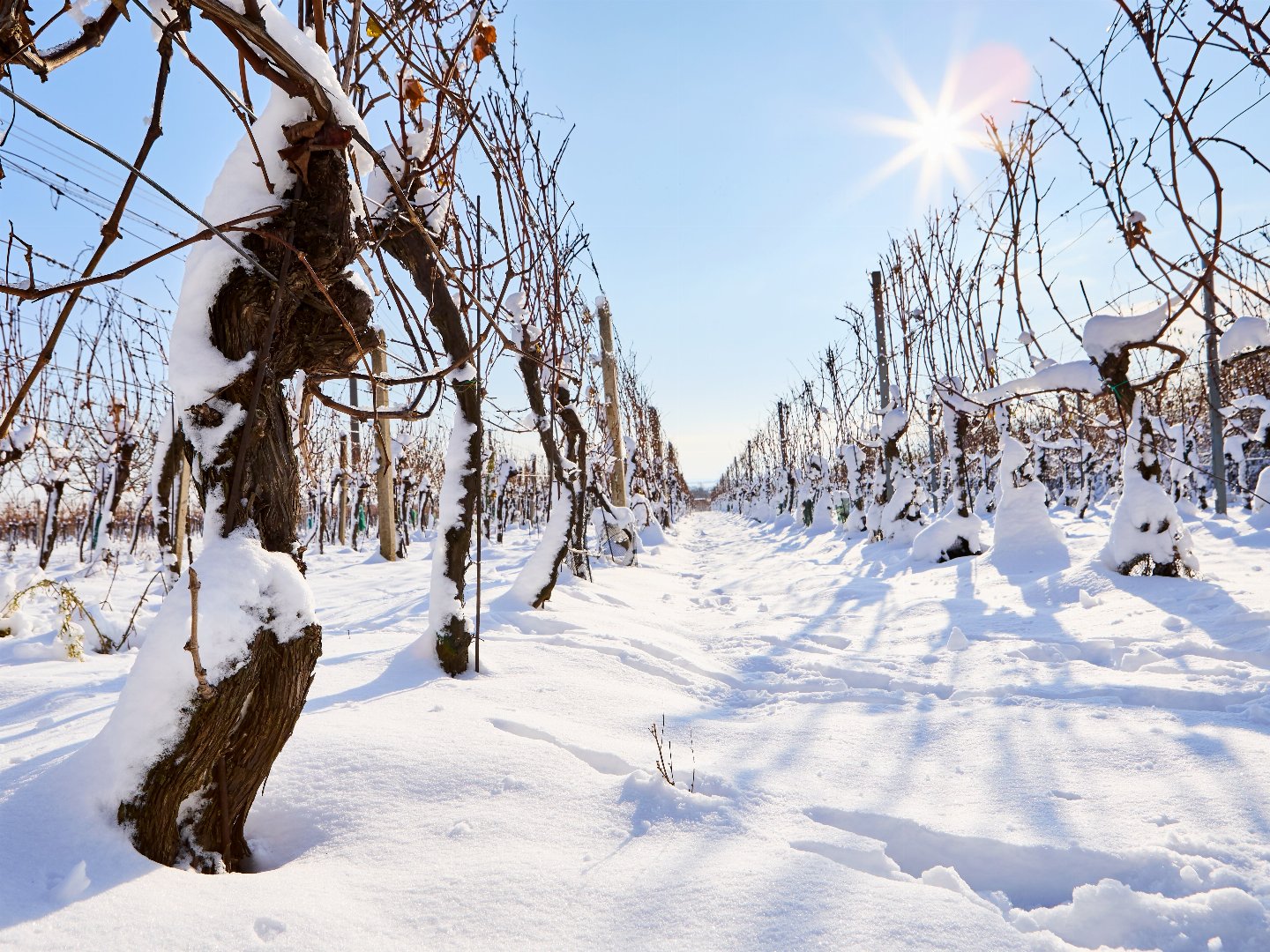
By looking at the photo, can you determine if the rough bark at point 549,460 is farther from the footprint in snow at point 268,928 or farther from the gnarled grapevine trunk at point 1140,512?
the gnarled grapevine trunk at point 1140,512

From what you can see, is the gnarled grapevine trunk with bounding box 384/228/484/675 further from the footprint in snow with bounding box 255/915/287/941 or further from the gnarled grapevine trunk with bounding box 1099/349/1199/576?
the gnarled grapevine trunk with bounding box 1099/349/1199/576

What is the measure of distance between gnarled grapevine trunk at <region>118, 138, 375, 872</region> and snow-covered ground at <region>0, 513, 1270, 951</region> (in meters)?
0.13

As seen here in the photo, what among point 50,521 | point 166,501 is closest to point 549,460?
point 166,501

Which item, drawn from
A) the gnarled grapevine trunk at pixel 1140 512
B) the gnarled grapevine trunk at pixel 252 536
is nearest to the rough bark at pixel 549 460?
the gnarled grapevine trunk at pixel 252 536

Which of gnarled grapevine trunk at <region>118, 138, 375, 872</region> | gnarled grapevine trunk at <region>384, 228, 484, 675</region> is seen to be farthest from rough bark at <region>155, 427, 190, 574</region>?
gnarled grapevine trunk at <region>118, 138, 375, 872</region>

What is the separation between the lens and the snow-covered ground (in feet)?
3.87

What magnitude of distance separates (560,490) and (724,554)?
30.7ft

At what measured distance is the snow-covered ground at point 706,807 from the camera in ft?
3.87

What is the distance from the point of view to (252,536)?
144 cm

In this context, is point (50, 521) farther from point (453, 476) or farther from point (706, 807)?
point (706, 807)

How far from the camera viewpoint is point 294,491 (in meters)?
1.57

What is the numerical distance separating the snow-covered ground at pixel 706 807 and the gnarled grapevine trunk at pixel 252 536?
0.13m

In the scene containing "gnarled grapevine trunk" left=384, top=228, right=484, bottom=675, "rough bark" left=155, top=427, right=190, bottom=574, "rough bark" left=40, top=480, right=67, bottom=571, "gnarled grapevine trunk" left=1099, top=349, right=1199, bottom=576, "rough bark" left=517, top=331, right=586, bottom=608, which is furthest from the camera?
"rough bark" left=40, top=480, right=67, bottom=571

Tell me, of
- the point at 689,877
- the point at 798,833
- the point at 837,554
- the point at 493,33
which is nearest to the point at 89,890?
the point at 689,877
